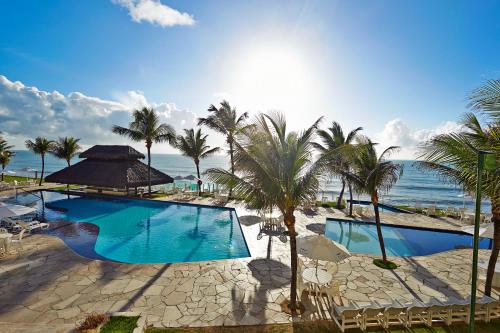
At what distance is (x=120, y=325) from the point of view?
16.1 ft

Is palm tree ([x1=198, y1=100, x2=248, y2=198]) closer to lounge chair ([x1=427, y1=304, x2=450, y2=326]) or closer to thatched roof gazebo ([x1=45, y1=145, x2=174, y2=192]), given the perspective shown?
thatched roof gazebo ([x1=45, y1=145, x2=174, y2=192])

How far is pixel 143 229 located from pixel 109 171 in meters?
9.82

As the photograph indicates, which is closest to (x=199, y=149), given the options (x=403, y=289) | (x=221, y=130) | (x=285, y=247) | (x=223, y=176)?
(x=221, y=130)

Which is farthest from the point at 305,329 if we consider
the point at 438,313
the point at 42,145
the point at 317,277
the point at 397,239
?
the point at 42,145

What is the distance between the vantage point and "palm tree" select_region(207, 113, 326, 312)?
18.5 ft

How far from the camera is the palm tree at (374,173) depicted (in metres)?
8.31

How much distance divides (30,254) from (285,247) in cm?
961

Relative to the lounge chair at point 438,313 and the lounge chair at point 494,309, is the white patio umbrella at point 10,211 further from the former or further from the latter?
the lounge chair at point 494,309

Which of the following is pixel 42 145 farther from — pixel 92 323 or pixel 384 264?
pixel 384 264

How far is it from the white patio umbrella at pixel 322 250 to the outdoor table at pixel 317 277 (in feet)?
1.70

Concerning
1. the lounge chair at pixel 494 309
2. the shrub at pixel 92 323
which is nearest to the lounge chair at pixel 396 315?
the lounge chair at pixel 494 309

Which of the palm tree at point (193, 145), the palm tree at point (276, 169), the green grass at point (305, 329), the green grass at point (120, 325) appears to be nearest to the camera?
the green grass at point (120, 325)

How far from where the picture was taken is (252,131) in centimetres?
602

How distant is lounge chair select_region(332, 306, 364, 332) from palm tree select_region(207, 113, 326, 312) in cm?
103
